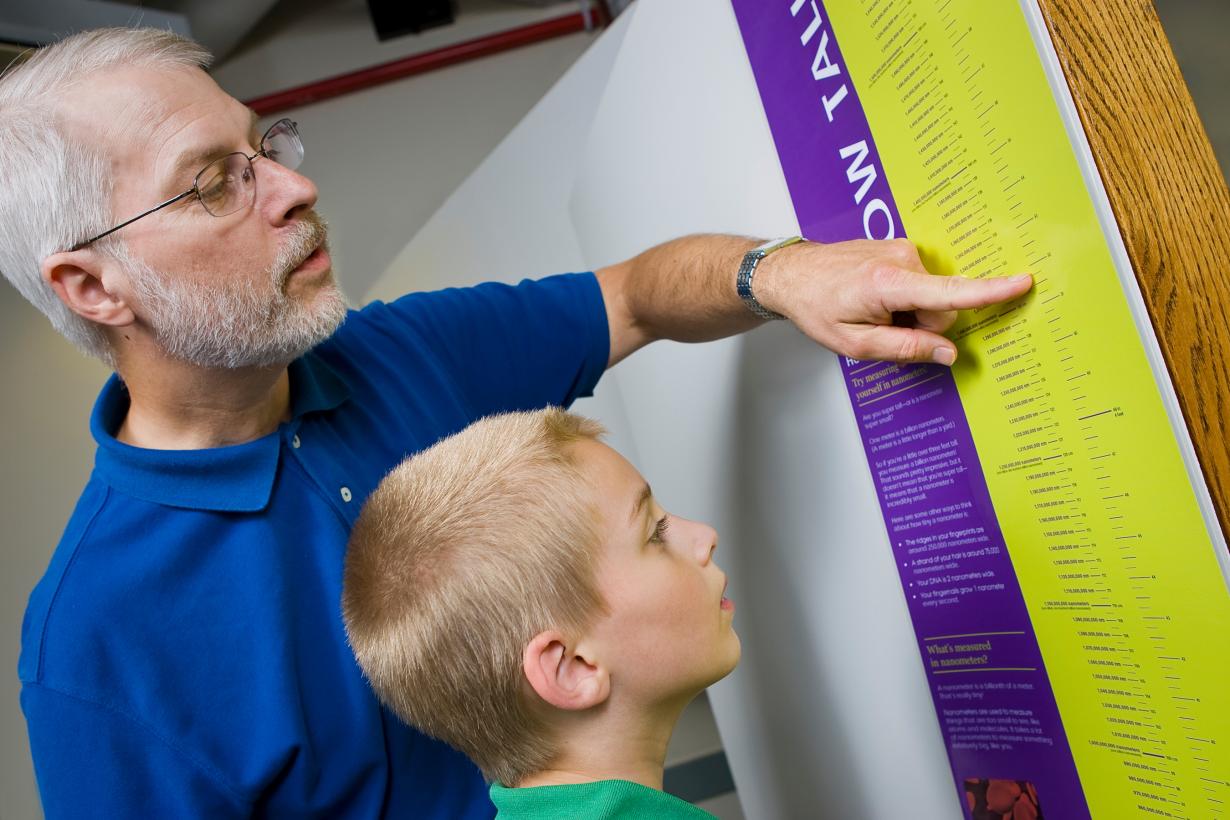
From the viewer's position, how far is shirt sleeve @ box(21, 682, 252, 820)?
105 cm

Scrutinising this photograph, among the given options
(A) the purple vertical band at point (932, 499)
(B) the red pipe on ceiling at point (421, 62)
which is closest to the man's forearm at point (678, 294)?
(A) the purple vertical band at point (932, 499)

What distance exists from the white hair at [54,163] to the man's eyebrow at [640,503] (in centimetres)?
69

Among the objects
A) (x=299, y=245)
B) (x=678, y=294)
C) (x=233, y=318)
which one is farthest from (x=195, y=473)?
(x=678, y=294)

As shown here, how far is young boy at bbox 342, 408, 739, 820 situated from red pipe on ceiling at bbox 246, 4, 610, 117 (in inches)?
141

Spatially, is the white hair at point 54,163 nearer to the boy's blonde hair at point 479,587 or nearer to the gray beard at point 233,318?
the gray beard at point 233,318

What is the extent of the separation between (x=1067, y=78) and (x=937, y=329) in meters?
0.26

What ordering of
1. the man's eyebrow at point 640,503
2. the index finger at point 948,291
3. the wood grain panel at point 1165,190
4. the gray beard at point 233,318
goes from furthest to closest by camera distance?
1. the gray beard at point 233,318
2. the man's eyebrow at point 640,503
3. the index finger at point 948,291
4. the wood grain panel at point 1165,190

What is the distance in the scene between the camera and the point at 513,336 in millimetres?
1521

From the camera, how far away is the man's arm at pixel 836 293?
0.85m

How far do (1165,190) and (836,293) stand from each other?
31 cm

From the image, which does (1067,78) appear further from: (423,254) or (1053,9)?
(423,254)

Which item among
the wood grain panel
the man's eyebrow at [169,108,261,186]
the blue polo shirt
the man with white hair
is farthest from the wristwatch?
the man's eyebrow at [169,108,261,186]

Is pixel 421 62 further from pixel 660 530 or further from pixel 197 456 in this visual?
pixel 660 530

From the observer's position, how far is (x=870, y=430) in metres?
1.07
